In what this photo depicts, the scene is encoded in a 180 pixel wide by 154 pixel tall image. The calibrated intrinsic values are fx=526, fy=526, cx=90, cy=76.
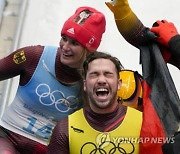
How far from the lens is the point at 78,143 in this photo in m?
1.79

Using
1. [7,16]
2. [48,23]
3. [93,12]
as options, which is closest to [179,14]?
[48,23]

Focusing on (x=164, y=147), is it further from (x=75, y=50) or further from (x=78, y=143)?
(x=75, y=50)

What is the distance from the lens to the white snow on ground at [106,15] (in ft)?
12.0

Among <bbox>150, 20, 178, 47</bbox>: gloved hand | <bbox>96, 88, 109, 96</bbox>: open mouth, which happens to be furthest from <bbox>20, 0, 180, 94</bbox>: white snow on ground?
<bbox>96, 88, 109, 96</bbox>: open mouth

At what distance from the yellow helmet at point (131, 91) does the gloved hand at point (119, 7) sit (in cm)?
26

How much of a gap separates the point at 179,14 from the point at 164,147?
2.23 meters

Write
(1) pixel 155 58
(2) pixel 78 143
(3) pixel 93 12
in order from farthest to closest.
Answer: (3) pixel 93 12 → (1) pixel 155 58 → (2) pixel 78 143

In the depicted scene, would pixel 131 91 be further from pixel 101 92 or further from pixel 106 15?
pixel 106 15

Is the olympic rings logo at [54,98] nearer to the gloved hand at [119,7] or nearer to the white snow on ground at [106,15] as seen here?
the gloved hand at [119,7]

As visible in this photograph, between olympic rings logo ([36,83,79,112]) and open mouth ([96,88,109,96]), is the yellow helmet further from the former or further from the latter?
open mouth ([96,88,109,96])

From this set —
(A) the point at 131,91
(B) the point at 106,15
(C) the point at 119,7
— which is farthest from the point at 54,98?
(B) the point at 106,15

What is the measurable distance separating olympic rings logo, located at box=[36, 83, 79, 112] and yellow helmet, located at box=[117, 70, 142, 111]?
7.3 inches

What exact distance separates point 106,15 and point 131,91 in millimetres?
1894

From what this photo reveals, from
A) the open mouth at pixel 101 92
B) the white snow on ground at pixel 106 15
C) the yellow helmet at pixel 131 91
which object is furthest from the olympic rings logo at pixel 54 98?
the white snow on ground at pixel 106 15
